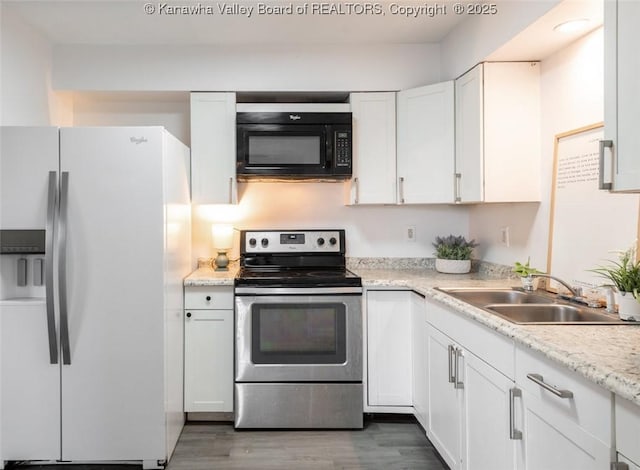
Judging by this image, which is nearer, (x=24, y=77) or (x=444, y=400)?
(x=444, y=400)

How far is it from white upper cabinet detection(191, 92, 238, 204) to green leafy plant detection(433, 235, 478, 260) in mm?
1443

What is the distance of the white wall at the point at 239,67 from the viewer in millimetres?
2936

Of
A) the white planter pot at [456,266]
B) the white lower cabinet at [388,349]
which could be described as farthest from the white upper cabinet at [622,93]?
the white planter pot at [456,266]

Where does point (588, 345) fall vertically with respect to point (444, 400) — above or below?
above

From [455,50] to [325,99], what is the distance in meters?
0.94

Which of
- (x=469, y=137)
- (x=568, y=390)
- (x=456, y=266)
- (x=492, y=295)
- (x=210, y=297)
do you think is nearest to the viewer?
(x=568, y=390)

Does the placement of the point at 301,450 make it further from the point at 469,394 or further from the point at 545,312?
the point at 545,312

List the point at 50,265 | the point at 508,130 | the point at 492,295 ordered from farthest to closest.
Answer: the point at 508,130 → the point at 492,295 → the point at 50,265

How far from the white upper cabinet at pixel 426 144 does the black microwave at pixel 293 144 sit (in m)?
0.37

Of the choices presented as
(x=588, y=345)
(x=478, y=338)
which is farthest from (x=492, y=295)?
(x=588, y=345)

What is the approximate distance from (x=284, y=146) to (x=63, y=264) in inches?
56.0

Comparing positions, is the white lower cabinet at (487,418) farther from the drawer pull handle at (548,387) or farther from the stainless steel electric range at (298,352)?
the stainless steel electric range at (298,352)

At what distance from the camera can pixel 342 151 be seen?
2842 mm

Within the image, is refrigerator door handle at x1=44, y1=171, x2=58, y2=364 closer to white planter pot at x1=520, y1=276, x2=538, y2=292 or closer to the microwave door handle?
the microwave door handle
